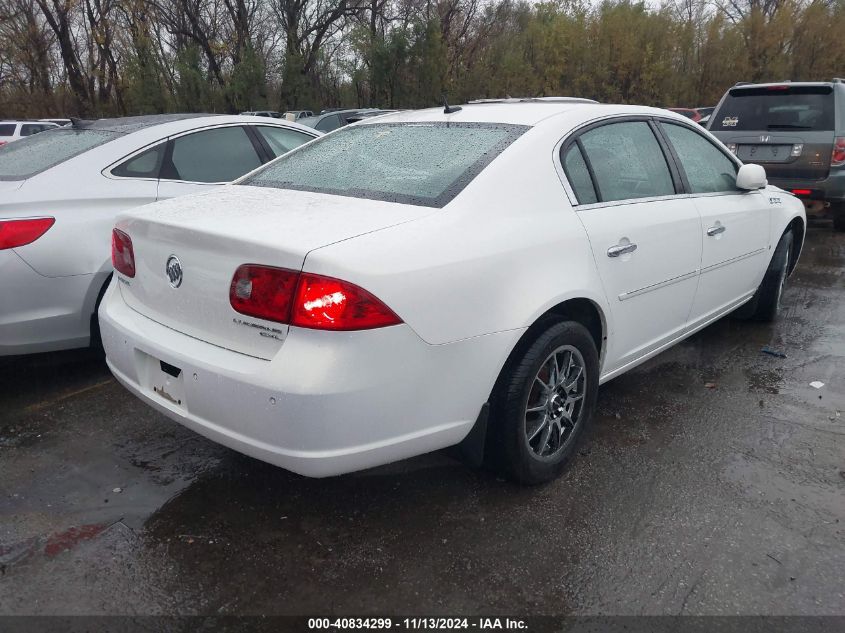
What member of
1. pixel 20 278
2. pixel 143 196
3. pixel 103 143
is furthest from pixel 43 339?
pixel 103 143

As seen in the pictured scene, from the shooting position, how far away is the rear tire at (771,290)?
4770mm

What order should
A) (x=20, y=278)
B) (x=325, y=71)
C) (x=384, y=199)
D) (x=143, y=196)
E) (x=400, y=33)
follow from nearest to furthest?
(x=384, y=199), (x=20, y=278), (x=143, y=196), (x=400, y=33), (x=325, y=71)

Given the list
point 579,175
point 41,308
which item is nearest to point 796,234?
point 579,175

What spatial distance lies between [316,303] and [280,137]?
3.49 meters

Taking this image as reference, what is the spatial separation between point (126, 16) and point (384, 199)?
31893mm

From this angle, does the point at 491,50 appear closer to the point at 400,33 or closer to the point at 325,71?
the point at 400,33

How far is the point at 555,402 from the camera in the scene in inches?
114

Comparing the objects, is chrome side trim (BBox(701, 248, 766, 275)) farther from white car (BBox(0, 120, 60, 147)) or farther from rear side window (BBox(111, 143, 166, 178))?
white car (BBox(0, 120, 60, 147))

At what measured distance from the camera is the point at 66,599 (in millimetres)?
2240

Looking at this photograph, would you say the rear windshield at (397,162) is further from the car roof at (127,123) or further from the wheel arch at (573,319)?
the car roof at (127,123)

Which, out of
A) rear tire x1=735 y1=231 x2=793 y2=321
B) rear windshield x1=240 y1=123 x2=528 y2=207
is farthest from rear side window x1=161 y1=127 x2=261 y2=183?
rear tire x1=735 y1=231 x2=793 y2=321

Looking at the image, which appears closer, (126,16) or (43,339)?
(43,339)

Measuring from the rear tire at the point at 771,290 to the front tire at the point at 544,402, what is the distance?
243 centimetres

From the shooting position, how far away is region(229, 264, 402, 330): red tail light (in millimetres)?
2125
